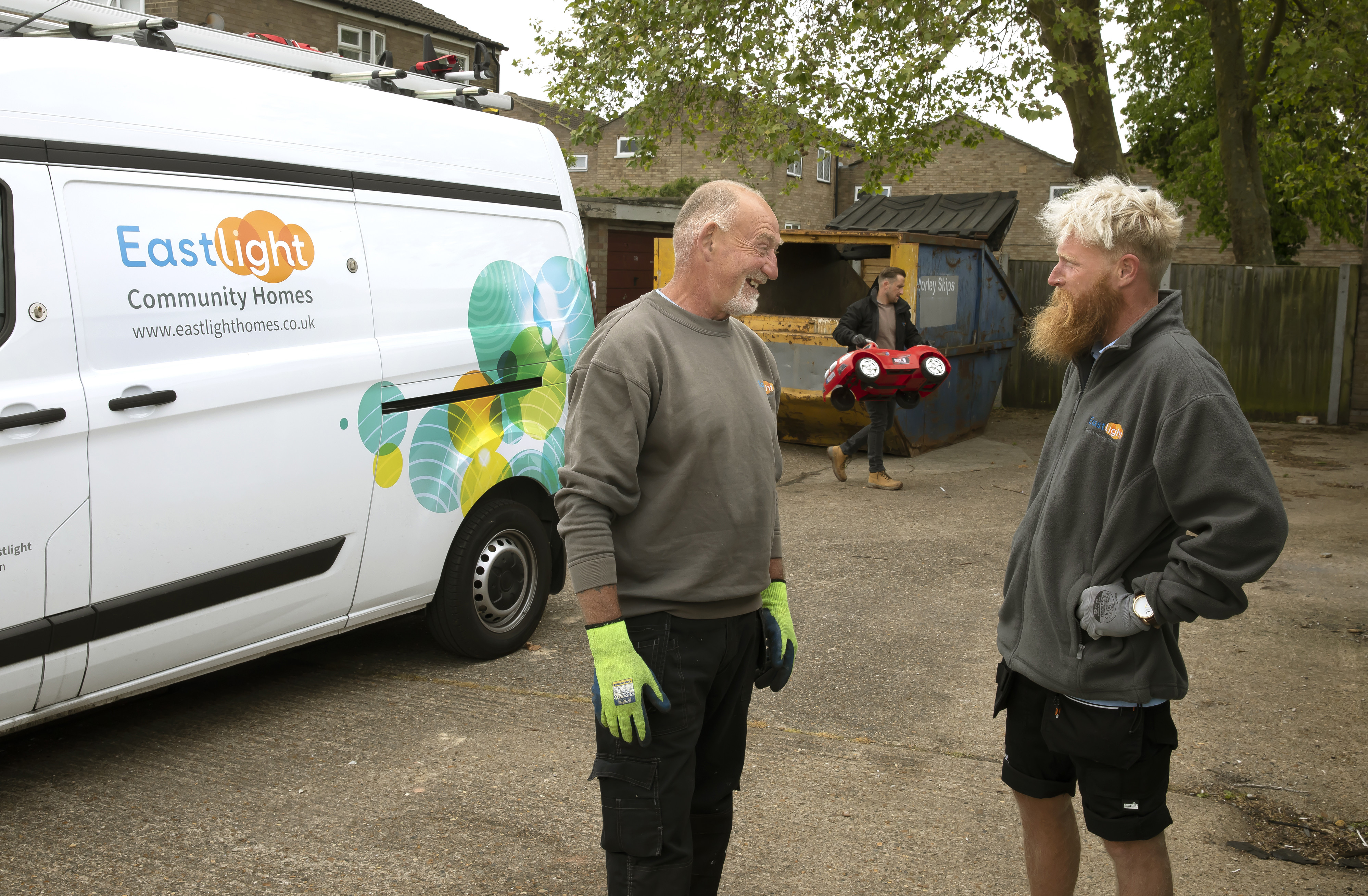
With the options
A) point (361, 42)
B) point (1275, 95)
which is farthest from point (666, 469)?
point (361, 42)

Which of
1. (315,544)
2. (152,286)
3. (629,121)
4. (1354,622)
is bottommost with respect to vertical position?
(1354,622)

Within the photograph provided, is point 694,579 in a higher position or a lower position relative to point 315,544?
higher

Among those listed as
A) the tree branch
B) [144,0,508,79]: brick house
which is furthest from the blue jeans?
[144,0,508,79]: brick house

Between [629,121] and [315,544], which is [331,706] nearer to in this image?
[315,544]

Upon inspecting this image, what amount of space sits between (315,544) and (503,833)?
1.35 m

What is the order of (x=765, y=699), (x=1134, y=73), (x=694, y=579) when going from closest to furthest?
(x=694, y=579) → (x=765, y=699) → (x=1134, y=73)

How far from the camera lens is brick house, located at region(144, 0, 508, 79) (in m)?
23.3

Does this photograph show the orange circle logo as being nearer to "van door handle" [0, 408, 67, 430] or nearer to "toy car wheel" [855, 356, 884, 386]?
"van door handle" [0, 408, 67, 430]

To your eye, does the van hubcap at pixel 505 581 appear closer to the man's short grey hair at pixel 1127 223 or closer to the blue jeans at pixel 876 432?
the man's short grey hair at pixel 1127 223

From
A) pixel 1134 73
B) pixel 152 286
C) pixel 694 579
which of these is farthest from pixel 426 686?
pixel 1134 73

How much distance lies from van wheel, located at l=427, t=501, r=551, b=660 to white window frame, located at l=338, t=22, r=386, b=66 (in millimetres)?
23577

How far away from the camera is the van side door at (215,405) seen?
137 inches

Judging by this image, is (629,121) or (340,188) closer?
(340,188)

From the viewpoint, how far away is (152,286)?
3576 mm
